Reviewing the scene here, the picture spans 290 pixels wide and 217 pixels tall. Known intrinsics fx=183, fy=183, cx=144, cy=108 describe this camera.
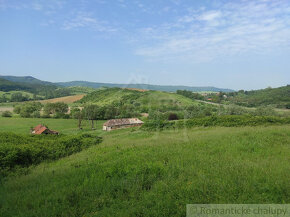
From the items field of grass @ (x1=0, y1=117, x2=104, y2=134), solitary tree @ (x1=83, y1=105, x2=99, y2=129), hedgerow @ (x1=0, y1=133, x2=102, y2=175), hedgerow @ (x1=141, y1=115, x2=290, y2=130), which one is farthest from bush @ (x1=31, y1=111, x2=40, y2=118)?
hedgerow @ (x1=0, y1=133, x2=102, y2=175)

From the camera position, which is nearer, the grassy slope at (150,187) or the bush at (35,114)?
the grassy slope at (150,187)

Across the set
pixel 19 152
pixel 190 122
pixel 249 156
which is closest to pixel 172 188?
pixel 249 156

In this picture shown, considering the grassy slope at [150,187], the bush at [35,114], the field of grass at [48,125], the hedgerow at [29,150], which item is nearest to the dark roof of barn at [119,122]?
the field of grass at [48,125]

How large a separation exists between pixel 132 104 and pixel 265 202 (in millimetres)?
70159

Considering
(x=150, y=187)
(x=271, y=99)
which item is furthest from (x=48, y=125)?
(x=271, y=99)

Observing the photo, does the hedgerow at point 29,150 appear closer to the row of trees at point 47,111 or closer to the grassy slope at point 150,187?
the grassy slope at point 150,187

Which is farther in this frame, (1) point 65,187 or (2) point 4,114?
(2) point 4,114

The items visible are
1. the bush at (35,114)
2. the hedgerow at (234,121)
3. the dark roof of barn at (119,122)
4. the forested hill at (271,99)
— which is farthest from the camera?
the forested hill at (271,99)

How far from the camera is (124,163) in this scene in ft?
26.8

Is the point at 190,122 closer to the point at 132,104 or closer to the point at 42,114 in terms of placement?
the point at 132,104

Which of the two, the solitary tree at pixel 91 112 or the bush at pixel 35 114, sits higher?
the solitary tree at pixel 91 112

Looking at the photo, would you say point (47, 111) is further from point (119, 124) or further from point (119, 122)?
point (119, 124)

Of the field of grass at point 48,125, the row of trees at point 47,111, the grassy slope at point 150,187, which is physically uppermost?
the grassy slope at point 150,187

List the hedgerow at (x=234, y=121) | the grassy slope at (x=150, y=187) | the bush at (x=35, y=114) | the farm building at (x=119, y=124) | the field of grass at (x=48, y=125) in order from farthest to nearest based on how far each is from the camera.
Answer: the bush at (x=35, y=114) → the farm building at (x=119, y=124) → the field of grass at (x=48, y=125) → the hedgerow at (x=234, y=121) → the grassy slope at (x=150, y=187)
